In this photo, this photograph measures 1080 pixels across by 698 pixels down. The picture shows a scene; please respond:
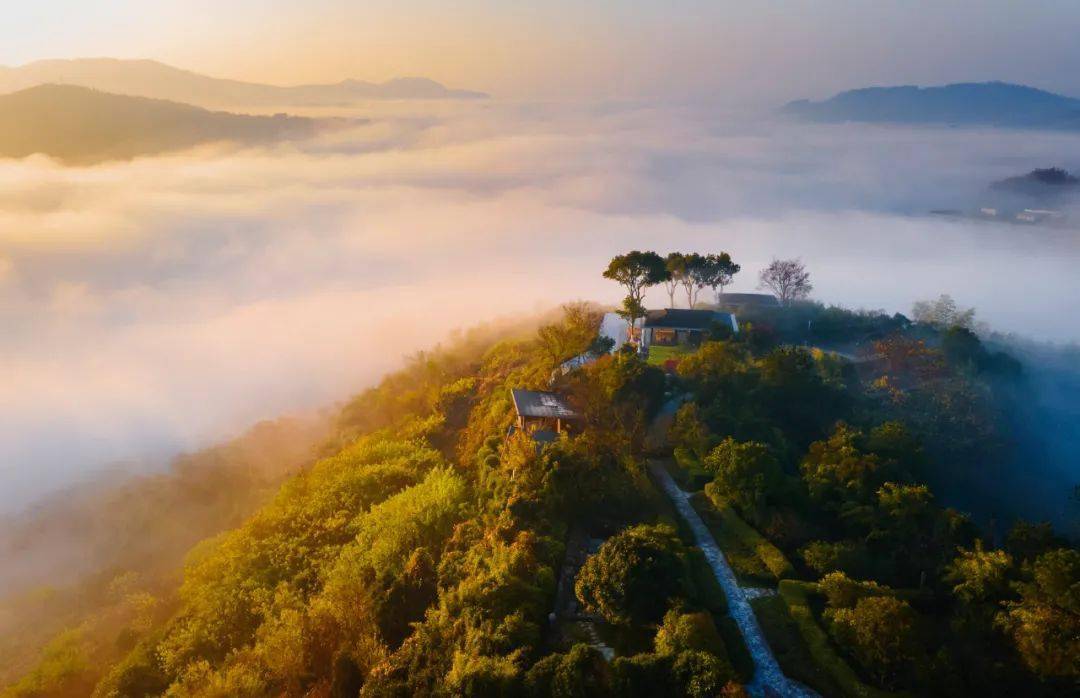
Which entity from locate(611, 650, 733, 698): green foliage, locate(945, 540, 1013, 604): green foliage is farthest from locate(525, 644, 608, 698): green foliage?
locate(945, 540, 1013, 604): green foliage

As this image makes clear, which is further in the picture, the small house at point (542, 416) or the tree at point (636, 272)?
the tree at point (636, 272)

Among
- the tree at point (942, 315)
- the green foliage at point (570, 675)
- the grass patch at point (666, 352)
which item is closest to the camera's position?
the green foliage at point (570, 675)

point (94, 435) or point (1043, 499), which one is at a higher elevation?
point (1043, 499)

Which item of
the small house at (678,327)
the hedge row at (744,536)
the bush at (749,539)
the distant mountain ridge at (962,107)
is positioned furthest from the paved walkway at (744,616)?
the distant mountain ridge at (962,107)

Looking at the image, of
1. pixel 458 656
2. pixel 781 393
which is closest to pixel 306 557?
pixel 458 656

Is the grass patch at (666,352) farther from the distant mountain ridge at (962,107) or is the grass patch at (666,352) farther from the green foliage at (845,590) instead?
the distant mountain ridge at (962,107)

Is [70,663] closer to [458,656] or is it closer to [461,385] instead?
[458,656]

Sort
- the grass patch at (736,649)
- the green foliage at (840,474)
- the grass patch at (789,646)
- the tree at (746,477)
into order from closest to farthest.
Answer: the grass patch at (789,646) < the grass patch at (736,649) < the tree at (746,477) < the green foliage at (840,474)

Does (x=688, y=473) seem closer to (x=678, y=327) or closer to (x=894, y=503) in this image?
(x=894, y=503)
